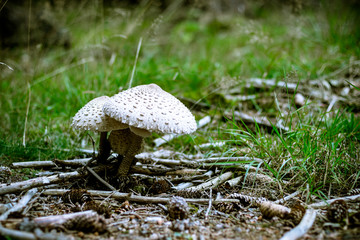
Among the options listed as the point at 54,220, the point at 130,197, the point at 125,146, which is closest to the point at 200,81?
the point at 125,146

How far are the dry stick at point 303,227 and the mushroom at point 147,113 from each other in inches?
32.6

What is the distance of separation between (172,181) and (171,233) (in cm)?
72

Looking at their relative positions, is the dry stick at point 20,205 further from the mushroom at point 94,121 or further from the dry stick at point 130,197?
the mushroom at point 94,121

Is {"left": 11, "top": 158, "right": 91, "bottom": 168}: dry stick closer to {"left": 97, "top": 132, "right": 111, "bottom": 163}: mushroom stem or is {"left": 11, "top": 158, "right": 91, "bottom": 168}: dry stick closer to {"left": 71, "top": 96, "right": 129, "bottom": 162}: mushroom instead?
{"left": 97, "top": 132, "right": 111, "bottom": 163}: mushroom stem

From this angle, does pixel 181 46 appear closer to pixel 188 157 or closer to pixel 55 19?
pixel 55 19

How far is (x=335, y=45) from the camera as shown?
471 cm

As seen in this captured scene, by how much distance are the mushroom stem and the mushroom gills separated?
80 millimetres

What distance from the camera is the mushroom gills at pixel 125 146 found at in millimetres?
2035

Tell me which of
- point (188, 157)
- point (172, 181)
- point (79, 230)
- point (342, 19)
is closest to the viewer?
point (79, 230)

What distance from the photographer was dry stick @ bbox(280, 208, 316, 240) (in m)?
1.30

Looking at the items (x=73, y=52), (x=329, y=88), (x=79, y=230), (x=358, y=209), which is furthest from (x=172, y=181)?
(x=73, y=52)

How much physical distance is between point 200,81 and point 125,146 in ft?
7.58

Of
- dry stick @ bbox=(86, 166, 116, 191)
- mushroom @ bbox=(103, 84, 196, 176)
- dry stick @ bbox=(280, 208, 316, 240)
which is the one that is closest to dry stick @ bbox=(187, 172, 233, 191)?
mushroom @ bbox=(103, 84, 196, 176)

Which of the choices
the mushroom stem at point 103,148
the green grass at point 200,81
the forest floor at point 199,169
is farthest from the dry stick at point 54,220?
the green grass at point 200,81
